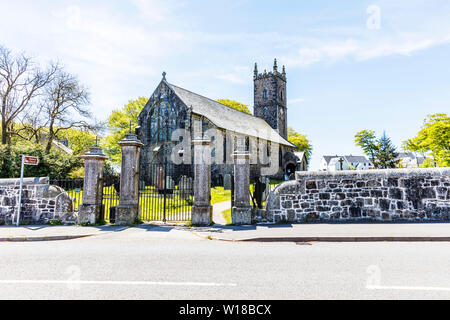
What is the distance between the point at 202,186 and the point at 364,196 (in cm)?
582

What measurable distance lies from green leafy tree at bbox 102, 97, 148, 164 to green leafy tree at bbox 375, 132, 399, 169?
3663cm

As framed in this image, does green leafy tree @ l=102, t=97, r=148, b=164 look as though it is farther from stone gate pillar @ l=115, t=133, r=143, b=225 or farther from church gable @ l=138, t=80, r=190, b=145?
stone gate pillar @ l=115, t=133, r=143, b=225

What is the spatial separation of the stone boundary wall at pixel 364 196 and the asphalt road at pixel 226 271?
9.59 feet

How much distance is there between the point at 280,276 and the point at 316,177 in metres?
6.12

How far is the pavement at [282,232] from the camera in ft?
22.7

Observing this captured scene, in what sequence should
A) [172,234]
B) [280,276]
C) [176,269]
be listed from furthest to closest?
[172,234]
[176,269]
[280,276]

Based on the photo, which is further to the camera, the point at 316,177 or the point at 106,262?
the point at 316,177

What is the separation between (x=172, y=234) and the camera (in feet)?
26.0

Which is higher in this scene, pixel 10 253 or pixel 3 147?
pixel 3 147

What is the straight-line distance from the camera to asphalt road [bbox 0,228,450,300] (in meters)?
3.41

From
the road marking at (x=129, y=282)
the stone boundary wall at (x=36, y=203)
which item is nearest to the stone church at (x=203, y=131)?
the stone boundary wall at (x=36, y=203)

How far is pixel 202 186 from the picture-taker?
31.0 feet
